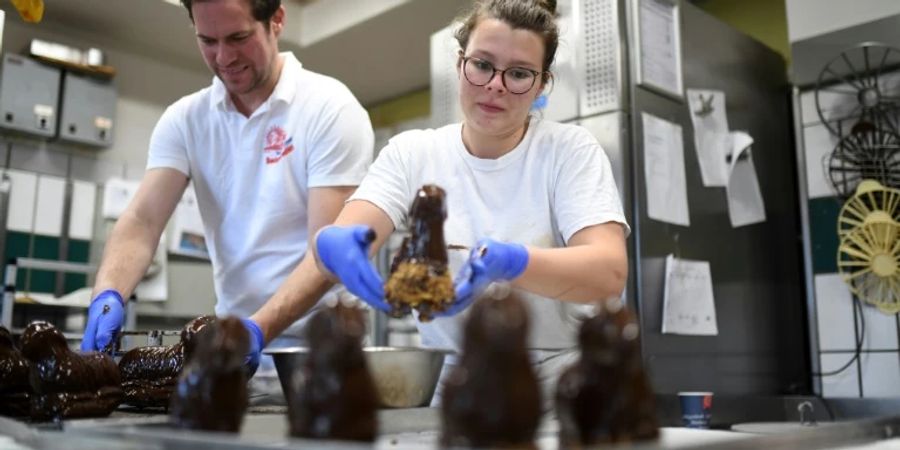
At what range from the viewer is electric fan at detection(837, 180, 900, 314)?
7.69ft

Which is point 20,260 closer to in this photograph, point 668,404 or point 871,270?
point 668,404

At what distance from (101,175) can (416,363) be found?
13.4 feet

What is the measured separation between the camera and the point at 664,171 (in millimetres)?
2354

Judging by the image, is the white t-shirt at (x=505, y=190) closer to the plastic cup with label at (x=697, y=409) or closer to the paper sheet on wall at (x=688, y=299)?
the plastic cup with label at (x=697, y=409)


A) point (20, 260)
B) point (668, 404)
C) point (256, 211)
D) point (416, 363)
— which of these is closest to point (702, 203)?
point (668, 404)

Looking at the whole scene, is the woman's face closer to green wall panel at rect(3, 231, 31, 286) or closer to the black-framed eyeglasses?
the black-framed eyeglasses

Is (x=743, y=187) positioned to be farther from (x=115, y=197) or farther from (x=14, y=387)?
(x=115, y=197)

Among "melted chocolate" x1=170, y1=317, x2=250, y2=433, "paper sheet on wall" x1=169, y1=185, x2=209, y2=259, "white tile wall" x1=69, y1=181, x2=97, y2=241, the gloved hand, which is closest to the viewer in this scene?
"melted chocolate" x1=170, y1=317, x2=250, y2=433

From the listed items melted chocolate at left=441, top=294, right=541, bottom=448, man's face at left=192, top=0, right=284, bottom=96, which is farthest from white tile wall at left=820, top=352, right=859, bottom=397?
melted chocolate at left=441, top=294, right=541, bottom=448

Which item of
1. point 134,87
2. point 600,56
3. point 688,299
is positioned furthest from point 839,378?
point 134,87

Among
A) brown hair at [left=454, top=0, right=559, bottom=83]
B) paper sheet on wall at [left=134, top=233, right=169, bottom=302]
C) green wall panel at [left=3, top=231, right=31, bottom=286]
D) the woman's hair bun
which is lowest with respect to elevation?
paper sheet on wall at [left=134, top=233, right=169, bottom=302]

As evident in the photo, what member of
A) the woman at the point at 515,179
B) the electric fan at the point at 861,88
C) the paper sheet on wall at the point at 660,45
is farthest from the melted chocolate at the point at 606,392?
the electric fan at the point at 861,88

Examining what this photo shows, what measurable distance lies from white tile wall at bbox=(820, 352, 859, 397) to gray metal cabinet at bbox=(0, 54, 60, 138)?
3.88m

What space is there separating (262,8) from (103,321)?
802 millimetres
